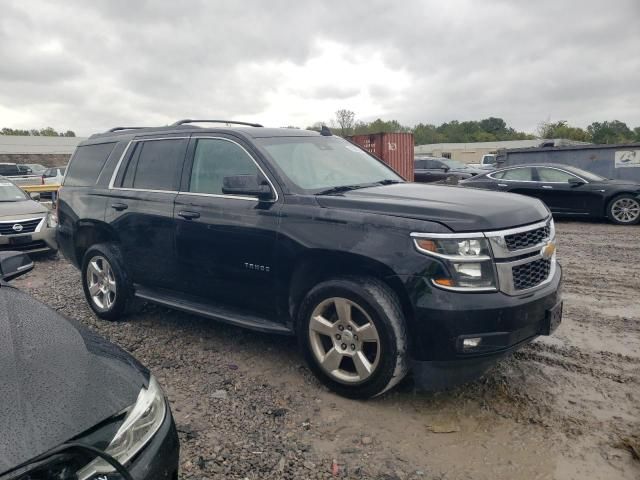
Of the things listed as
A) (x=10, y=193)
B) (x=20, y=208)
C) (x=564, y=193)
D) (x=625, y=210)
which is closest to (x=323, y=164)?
(x=20, y=208)

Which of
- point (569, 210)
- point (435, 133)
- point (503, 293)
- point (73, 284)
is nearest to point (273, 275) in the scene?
point (503, 293)

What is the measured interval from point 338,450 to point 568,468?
1.25 metres

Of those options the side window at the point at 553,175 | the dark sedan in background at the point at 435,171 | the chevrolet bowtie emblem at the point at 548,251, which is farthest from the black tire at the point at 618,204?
the chevrolet bowtie emblem at the point at 548,251

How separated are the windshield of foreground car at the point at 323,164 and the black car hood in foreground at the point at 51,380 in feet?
6.40

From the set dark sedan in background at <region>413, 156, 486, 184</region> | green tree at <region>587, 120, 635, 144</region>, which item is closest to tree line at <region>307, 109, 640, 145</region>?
green tree at <region>587, 120, 635, 144</region>

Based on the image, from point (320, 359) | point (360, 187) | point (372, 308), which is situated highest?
point (360, 187)

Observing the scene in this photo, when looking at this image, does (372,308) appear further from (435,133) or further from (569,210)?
(435,133)

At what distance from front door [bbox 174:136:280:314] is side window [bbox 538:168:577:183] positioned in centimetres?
975

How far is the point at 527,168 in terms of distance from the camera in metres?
12.2

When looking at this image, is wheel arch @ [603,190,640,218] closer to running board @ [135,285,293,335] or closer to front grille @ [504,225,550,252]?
front grille @ [504,225,550,252]

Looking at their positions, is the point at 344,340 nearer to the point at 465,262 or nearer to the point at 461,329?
the point at 461,329

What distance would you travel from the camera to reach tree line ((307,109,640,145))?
64.6 metres

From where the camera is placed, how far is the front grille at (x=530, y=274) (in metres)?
3.17

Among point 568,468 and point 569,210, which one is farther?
point 569,210
